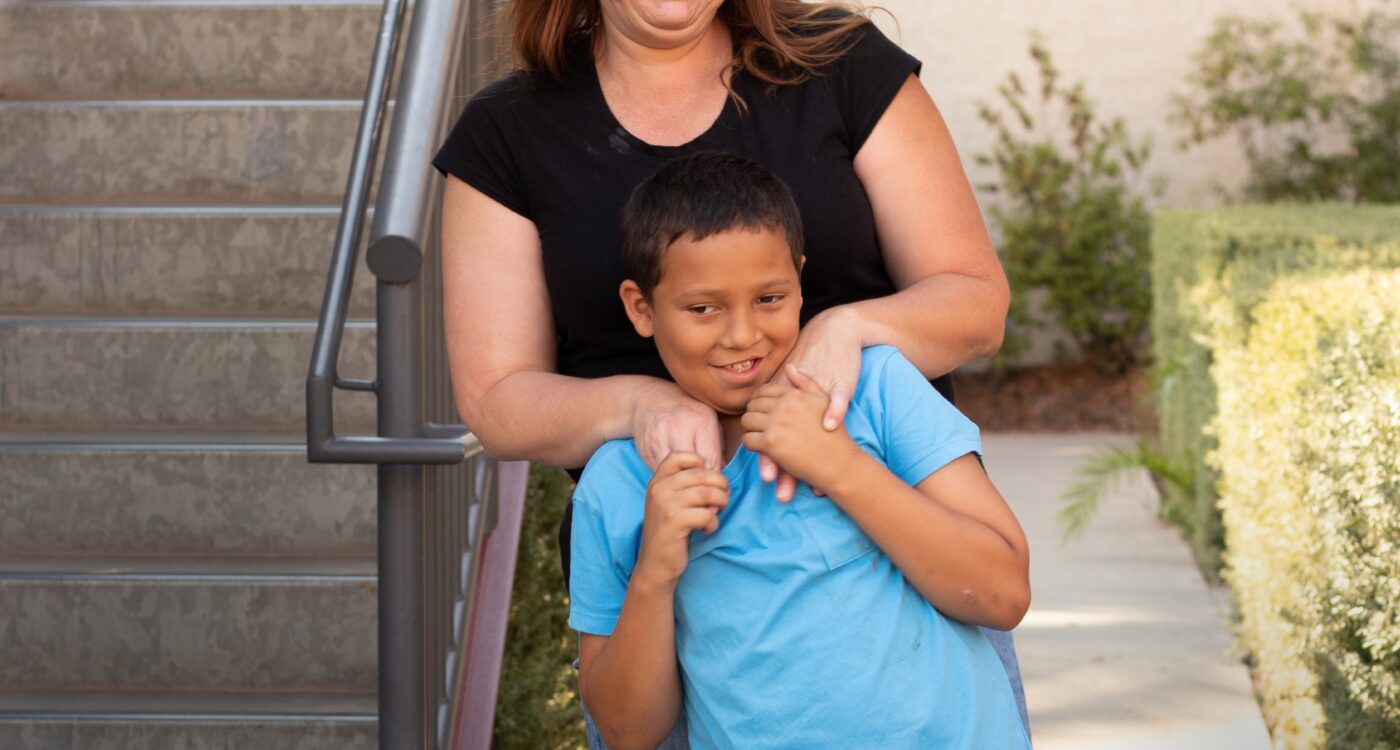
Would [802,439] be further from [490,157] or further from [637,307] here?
[490,157]

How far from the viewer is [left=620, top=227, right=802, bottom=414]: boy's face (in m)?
1.77

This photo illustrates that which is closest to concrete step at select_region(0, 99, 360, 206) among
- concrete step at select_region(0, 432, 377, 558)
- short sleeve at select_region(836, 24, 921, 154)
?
concrete step at select_region(0, 432, 377, 558)

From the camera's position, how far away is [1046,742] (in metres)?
4.78

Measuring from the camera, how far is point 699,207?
1.78 metres

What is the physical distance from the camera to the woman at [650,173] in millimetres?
1998

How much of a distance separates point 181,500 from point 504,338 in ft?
7.97

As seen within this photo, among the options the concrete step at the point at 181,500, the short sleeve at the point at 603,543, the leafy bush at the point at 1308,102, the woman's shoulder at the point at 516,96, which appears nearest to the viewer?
the short sleeve at the point at 603,543

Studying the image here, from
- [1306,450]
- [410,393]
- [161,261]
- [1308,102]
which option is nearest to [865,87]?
[410,393]

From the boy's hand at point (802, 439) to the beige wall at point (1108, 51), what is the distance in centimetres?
990

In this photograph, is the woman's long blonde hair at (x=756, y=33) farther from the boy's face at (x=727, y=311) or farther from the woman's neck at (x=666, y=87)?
the boy's face at (x=727, y=311)

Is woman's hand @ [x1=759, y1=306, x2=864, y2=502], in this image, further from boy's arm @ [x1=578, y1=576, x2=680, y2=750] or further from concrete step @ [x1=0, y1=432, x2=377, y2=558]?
concrete step @ [x1=0, y1=432, x2=377, y2=558]

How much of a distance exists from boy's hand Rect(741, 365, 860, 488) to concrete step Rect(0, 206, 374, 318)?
3.07m

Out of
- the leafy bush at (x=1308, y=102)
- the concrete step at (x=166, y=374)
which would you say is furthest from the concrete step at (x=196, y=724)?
the leafy bush at (x=1308, y=102)

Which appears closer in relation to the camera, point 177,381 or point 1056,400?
point 177,381
